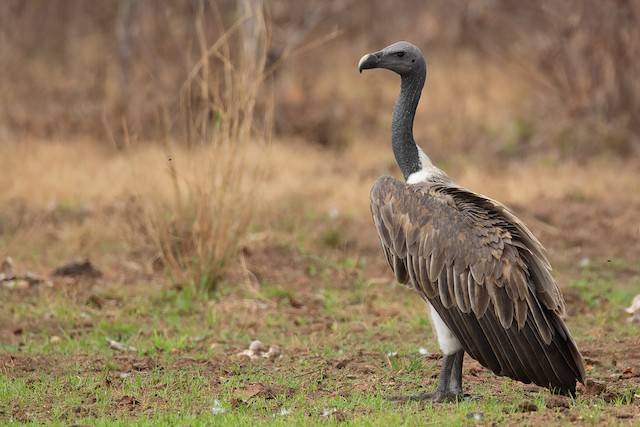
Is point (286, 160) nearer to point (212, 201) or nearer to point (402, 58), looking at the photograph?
point (212, 201)

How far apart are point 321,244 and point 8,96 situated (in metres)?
6.86

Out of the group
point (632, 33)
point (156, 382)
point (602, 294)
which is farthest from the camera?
point (632, 33)

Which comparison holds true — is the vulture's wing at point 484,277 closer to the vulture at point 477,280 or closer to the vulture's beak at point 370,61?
the vulture at point 477,280

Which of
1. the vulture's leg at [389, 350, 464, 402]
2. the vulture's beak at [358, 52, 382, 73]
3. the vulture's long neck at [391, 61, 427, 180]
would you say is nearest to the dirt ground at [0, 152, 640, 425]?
the vulture's leg at [389, 350, 464, 402]

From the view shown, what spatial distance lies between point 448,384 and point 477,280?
2.17 feet

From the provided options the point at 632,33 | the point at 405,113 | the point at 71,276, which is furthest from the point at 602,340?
the point at 632,33

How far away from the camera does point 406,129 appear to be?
6.14 m

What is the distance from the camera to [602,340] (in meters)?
7.13

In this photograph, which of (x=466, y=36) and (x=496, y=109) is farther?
(x=466, y=36)

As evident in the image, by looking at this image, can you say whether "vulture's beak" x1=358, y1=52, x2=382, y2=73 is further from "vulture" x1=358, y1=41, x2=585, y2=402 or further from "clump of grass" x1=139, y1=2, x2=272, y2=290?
"clump of grass" x1=139, y1=2, x2=272, y2=290

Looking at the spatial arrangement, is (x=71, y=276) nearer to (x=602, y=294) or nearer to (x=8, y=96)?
(x=602, y=294)

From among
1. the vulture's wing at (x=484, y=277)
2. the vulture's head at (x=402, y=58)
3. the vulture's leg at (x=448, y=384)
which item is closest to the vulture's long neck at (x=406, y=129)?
the vulture's head at (x=402, y=58)

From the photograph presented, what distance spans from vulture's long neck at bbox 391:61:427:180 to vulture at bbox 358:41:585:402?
0.84 ft

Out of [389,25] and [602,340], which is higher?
[389,25]
